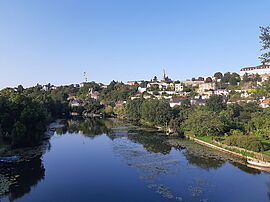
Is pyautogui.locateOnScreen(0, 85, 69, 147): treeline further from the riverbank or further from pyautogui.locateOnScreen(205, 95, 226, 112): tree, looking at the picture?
pyautogui.locateOnScreen(205, 95, 226, 112): tree

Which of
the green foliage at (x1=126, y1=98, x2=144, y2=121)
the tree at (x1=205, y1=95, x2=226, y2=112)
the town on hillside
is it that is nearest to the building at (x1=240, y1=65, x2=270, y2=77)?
the town on hillside

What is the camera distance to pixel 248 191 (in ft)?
50.9

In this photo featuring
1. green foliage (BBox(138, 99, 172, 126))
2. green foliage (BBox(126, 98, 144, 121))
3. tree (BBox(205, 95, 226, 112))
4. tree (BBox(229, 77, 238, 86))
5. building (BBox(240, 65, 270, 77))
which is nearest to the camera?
green foliage (BBox(138, 99, 172, 126))

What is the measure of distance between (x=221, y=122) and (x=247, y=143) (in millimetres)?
7764

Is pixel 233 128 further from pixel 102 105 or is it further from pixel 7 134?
pixel 102 105

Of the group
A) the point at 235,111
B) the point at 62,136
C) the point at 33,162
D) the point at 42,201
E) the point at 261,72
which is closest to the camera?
the point at 42,201

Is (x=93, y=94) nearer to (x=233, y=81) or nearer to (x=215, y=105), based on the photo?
(x=233, y=81)

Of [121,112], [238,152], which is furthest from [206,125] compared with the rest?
[121,112]

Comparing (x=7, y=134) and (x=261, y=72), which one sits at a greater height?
(x=261, y=72)

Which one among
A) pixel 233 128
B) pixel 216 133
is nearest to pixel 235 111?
pixel 233 128

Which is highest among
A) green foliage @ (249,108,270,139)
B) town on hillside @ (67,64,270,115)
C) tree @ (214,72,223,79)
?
tree @ (214,72,223,79)

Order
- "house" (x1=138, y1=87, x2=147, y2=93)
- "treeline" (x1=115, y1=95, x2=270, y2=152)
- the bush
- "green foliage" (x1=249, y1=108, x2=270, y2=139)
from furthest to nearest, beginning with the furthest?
"house" (x1=138, y1=87, x2=147, y2=93)
"green foliage" (x1=249, y1=108, x2=270, y2=139)
"treeline" (x1=115, y1=95, x2=270, y2=152)
the bush

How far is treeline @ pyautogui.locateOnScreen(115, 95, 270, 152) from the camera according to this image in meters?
24.6

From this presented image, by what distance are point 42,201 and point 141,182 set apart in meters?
6.37
